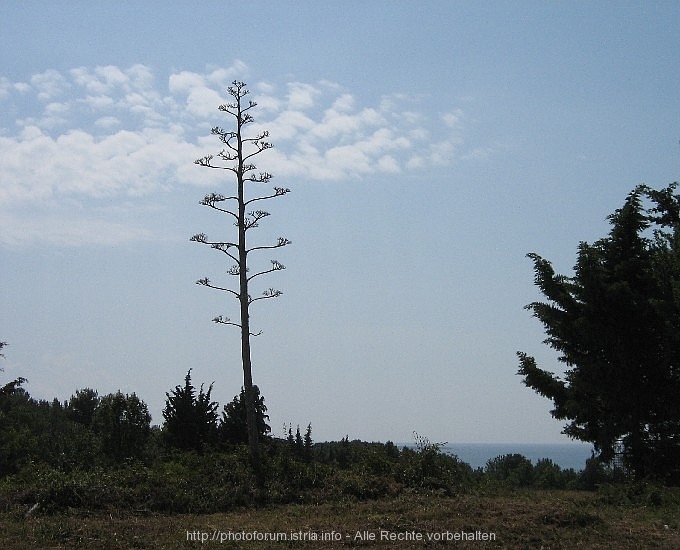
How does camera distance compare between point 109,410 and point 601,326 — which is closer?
point 601,326

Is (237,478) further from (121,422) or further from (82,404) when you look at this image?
(82,404)

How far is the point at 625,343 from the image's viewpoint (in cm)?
1916

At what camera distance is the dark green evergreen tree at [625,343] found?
18.7 metres

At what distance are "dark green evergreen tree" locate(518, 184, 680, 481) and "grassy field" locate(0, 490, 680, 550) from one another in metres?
5.00

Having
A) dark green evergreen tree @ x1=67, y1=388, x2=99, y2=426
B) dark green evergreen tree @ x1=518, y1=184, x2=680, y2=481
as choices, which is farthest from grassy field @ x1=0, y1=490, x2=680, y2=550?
dark green evergreen tree @ x1=67, y1=388, x2=99, y2=426

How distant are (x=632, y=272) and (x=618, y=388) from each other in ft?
11.8

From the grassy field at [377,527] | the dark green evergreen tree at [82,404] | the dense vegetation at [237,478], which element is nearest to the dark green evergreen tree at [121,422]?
the dense vegetation at [237,478]

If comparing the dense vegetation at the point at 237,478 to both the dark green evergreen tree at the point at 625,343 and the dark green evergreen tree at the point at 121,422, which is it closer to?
the dark green evergreen tree at the point at 625,343

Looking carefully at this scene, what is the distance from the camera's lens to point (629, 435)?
63.3 ft

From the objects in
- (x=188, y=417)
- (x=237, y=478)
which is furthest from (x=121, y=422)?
(x=237, y=478)

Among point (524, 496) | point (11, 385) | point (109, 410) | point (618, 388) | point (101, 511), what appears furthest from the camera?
point (11, 385)

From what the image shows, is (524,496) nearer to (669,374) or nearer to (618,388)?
(618,388)

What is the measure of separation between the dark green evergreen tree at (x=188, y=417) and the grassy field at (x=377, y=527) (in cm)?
1286

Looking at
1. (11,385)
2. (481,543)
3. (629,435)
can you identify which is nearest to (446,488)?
(481,543)
